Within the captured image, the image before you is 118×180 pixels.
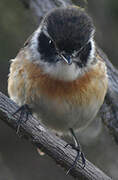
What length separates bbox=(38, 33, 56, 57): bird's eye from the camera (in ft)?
23.6

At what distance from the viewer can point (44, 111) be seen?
7.69m

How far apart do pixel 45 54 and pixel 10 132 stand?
395 centimetres

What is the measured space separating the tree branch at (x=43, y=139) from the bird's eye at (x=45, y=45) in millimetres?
728

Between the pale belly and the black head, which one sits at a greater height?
the black head

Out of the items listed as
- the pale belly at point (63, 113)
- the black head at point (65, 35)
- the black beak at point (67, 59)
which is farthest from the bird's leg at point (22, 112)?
the black beak at point (67, 59)

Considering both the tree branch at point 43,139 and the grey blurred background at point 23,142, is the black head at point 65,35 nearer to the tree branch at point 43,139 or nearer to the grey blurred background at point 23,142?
the tree branch at point 43,139

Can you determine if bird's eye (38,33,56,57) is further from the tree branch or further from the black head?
the tree branch

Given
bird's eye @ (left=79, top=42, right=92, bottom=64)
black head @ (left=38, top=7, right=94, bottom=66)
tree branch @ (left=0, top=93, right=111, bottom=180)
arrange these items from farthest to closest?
bird's eye @ (left=79, top=42, right=92, bottom=64) < black head @ (left=38, top=7, right=94, bottom=66) < tree branch @ (left=0, top=93, right=111, bottom=180)

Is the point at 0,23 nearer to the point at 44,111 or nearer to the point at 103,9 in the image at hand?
the point at 103,9

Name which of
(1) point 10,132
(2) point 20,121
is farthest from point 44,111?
(1) point 10,132

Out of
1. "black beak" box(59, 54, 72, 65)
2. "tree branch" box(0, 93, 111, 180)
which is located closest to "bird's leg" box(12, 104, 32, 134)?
"tree branch" box(0, 93, 111, 180)

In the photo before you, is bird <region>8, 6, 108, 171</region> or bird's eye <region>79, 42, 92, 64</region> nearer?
bird <region>8, 6, 108, 171</region>

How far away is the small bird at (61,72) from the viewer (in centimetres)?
714

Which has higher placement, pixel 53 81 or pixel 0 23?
pixel 0 23
